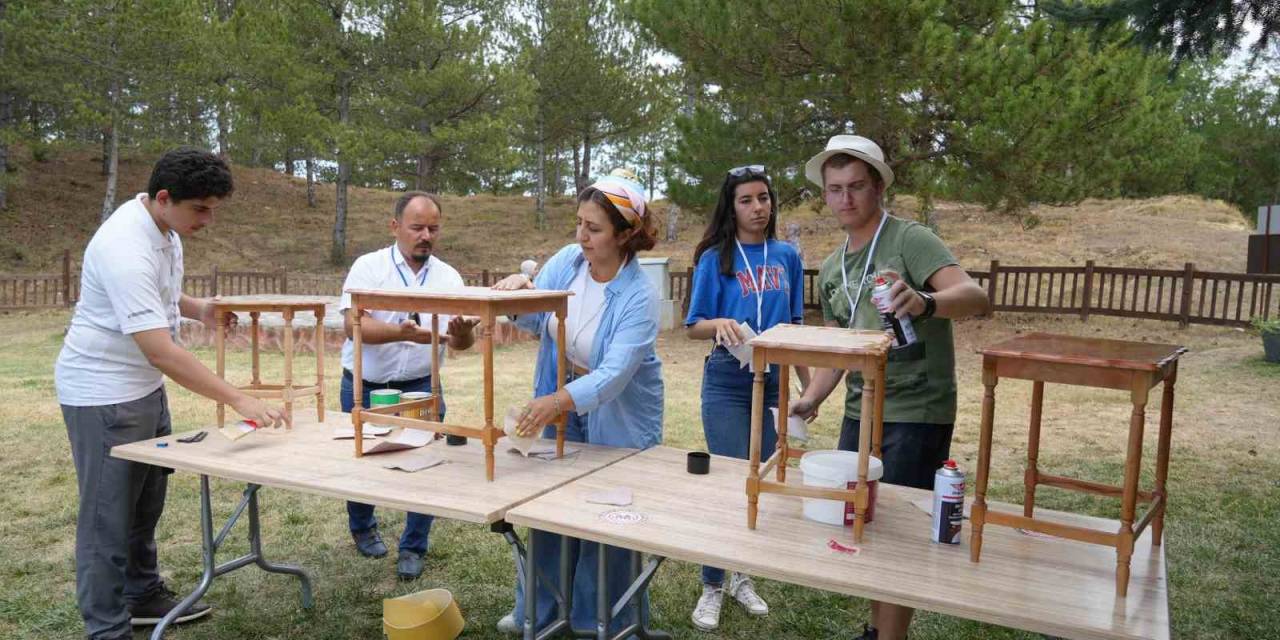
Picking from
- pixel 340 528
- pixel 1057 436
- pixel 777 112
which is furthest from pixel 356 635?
pixel 777 112

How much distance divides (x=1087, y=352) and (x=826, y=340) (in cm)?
59

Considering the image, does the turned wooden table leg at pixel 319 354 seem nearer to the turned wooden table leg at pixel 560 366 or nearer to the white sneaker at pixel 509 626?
the turned wooden table leg at pixel 560 366

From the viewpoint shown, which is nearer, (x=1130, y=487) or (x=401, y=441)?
(x=1130, y=487)

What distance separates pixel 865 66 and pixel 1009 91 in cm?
174

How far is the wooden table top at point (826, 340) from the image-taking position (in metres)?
1.98

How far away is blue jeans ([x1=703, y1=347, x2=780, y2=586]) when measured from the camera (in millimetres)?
3352

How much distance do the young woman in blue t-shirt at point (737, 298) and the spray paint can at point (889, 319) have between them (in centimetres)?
106

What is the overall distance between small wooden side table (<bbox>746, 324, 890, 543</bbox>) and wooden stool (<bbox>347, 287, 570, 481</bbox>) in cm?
79

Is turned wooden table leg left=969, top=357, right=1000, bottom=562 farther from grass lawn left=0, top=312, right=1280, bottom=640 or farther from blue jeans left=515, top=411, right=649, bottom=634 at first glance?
blue jeans left=515, top=411, right=649, bottom=634

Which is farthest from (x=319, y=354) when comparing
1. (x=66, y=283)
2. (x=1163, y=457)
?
(x=66, y=283)

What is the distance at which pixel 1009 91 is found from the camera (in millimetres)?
10062

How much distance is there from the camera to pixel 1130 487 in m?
1.79

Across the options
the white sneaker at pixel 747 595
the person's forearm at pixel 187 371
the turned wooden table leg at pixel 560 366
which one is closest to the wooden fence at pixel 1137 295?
the white sneaker at pixel 747 595

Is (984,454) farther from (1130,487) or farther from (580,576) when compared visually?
(580,576)
